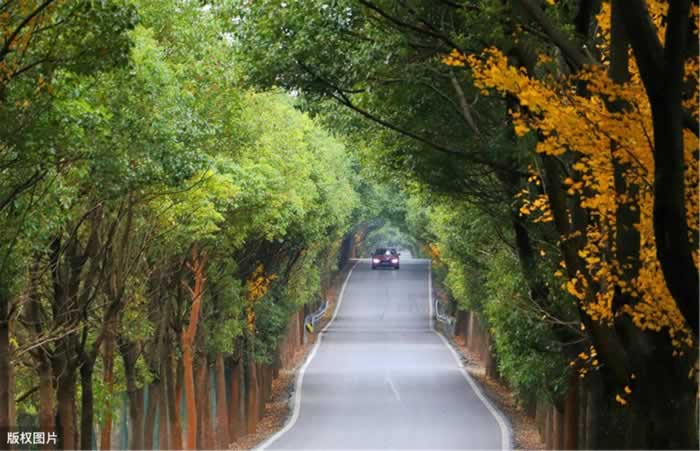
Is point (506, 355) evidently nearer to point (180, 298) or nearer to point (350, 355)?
point (180, 298)

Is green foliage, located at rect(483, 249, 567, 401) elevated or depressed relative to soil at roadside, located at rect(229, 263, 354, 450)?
elevated

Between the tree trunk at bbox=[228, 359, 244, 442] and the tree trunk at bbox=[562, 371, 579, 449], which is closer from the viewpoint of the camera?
the tree trunk at bbox=[562, 371, 579, 449]

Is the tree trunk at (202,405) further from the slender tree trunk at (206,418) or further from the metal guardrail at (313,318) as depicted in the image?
the metal guardrail at (313,318)

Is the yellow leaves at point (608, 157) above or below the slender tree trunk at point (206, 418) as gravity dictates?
above

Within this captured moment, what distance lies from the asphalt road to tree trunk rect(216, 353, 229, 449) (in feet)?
5.47

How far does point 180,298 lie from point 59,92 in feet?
54.9

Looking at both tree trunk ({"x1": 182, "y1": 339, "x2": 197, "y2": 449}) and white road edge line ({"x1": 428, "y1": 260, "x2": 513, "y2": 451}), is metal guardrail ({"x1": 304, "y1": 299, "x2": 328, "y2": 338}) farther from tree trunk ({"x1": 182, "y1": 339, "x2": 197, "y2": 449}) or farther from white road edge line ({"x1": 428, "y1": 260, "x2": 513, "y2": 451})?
tree trunk ({"x1": 182, "y1": 339, "x2": 197, "y2": 449})

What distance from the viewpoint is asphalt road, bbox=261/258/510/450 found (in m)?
33.0

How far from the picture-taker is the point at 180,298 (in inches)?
1180

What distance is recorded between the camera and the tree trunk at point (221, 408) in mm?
35594

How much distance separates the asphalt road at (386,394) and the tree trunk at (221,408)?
1.67 m

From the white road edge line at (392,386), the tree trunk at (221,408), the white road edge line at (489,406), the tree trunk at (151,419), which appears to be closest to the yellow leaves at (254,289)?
the tree trunk at (221,408)

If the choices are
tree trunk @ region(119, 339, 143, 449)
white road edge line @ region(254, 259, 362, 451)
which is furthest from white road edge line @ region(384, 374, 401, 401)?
tree trunk @ region(119, 339, 143, 449)

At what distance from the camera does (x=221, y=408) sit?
36.5m
